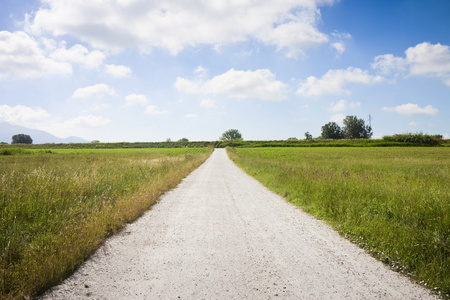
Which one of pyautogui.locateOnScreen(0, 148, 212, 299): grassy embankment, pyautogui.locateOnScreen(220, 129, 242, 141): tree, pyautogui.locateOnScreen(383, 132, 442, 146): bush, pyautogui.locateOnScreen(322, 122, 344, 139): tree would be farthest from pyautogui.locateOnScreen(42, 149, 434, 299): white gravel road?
pyautogui.locateOnScreen(220, 129, 242, 141): tree

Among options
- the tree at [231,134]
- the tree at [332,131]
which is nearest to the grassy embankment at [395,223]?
the tree at [332,131]

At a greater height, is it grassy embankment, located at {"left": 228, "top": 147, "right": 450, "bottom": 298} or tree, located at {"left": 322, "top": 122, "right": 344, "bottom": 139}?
tree, located at {"left": 322, "top": 122, "right": 344, "bottom": 139}

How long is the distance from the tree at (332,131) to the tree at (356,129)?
3.52 meters

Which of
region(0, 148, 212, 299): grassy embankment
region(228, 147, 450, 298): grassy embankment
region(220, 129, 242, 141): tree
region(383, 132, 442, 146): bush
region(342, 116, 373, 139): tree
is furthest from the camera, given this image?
region(220, 129, 242, 141): tree

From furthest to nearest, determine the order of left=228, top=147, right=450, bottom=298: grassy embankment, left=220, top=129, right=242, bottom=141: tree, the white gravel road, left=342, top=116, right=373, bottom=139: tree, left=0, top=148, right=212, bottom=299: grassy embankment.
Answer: left=220, top=129, right=242, bottom=141: tree < left=342, top=116, right=373, bottom=139: tree < left=228, top=147, right=450, bottom=298: grassy embankment < left=0, top=148, right=212, bottom=299: grassy embankment < the white gravel road

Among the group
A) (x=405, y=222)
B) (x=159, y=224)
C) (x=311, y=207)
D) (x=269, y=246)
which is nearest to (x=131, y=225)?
(x=159, y=224)

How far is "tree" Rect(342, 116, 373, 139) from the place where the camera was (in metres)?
126

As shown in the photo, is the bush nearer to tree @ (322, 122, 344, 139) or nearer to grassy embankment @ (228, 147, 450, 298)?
tree @ (322, 122, 344, 139)

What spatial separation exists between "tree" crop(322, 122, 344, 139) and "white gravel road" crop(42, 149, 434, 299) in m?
136

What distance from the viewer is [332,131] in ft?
427

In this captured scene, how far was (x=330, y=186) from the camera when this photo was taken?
9.15 m

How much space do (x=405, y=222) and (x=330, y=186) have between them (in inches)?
145

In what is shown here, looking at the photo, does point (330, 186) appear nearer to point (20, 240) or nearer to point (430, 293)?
point (430, 293)

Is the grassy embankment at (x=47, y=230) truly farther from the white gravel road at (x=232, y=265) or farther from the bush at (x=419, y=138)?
the bush at (x=419, y=138)
